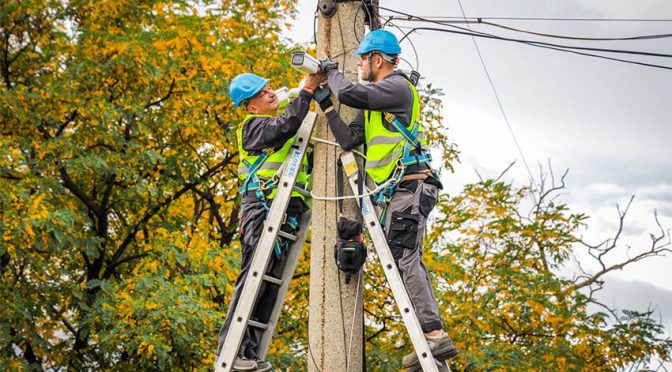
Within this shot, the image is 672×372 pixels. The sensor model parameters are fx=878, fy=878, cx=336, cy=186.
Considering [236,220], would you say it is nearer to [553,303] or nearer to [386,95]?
[553,303]

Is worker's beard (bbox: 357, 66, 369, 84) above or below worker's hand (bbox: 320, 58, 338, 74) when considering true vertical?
above

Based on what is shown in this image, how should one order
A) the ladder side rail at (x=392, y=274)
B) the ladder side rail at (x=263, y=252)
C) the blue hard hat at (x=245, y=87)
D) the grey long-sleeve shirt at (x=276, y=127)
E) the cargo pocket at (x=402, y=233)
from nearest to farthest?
the ladder side rail at (x=392, y=274) < the cargo pocket at (x=402, y=233) < the ladder side rail at (x=263, y=252) < the grey long-sleeve shirt at (x=276, y=127) < the blue hard hat at (x=245, y=87)

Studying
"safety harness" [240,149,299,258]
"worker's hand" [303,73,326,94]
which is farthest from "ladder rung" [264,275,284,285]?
"worker's hand" [303,73,326,94]

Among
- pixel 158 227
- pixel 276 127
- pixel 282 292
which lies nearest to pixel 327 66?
pixel 276 127

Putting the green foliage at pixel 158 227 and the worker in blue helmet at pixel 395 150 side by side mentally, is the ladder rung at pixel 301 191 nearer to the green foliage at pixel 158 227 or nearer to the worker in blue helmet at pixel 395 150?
the worker in blue helmet at pixel 395 150

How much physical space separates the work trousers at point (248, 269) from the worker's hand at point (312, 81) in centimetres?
73

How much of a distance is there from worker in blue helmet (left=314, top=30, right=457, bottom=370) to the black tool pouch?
0.60 ft

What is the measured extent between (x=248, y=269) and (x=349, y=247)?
674 mm

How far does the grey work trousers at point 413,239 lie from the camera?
5059 millimetres

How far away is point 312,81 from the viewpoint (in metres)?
5.53

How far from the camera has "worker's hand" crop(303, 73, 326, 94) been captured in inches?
217

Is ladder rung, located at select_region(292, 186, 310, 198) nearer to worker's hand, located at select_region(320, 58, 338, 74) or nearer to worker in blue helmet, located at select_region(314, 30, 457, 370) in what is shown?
worker in blue helmet, located at select_region(314, 30, 457, 370)

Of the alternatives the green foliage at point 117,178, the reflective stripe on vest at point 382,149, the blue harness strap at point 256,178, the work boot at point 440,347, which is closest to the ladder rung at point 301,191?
the blue harness strap at point 256,178

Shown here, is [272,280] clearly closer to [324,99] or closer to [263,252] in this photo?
[263,252]
